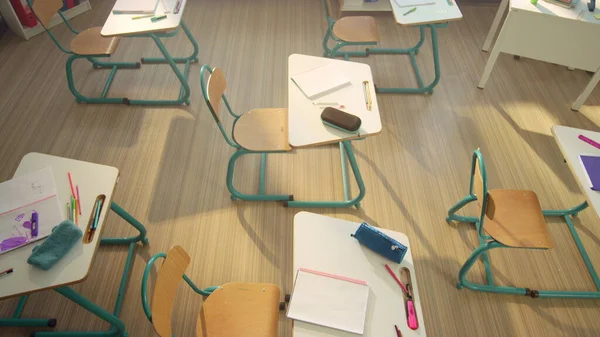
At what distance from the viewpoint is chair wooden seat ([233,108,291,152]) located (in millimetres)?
2223

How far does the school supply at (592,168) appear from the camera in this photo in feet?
5.97

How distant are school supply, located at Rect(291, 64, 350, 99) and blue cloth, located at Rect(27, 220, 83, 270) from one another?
1.24 metres

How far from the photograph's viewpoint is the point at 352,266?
4.97 ft

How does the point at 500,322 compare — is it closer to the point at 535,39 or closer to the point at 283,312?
the point at 283,312

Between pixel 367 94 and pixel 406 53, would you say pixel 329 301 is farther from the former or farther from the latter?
pixel 406 53

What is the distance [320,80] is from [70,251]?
4.67 ft

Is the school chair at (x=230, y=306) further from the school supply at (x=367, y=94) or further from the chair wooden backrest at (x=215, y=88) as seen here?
the school supply at (x=367, y=94)

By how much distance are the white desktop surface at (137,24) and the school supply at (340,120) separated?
1222mm

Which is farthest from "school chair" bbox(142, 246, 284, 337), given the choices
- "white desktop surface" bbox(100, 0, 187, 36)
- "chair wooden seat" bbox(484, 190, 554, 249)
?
"white desktop surface" bbox(100, 0, 187, 36)

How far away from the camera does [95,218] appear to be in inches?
64.5

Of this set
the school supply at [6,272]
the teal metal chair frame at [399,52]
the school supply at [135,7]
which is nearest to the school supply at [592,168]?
the teal metal chair frame at [399,52]

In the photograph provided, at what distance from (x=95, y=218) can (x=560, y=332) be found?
2319mm

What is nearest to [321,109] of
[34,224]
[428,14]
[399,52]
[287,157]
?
[287,157]

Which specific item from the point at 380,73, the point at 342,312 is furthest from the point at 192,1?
the point at 342,312
